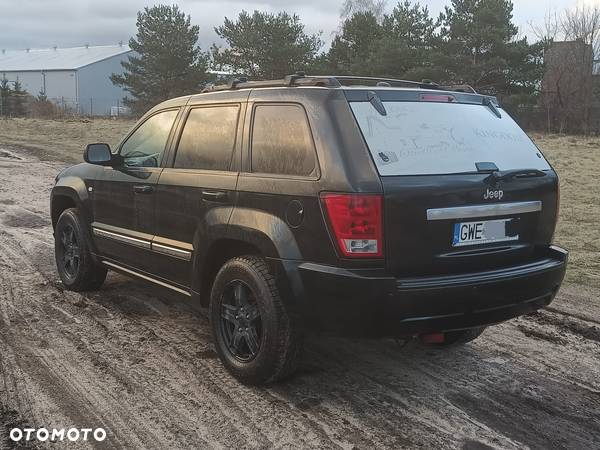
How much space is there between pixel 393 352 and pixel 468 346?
0.59 m

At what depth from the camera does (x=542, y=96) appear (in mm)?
37156

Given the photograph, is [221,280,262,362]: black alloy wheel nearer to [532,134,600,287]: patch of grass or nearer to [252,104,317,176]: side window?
[252,104,317,176]: side window

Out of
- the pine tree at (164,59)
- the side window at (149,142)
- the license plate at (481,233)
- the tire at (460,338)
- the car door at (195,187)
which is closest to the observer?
the license plate at (481,233)

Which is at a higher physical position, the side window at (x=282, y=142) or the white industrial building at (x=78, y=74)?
the white industrial building at (x=78, y=74)

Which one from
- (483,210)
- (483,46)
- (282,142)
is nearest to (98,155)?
(282,142)

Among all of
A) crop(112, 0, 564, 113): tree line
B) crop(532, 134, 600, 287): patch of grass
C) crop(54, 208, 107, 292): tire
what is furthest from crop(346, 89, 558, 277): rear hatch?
crop(112, 0, 564, 113): tree line

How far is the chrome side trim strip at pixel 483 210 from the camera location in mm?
3396

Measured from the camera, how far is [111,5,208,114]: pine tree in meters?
41.6

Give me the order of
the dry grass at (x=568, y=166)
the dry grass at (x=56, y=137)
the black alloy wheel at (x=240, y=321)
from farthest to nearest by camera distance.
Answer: the dry grass at (x=56, y=137) → the dry grass at (x=568, y=166) → the black alloy wheel at (x=240, y=321)

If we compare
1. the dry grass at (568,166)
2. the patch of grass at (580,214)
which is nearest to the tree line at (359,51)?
the dry grass at (568,166)

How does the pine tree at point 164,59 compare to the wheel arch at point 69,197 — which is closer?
the wheel arch at point 69,197

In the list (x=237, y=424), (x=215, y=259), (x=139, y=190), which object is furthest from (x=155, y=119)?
(x=237, y=424)

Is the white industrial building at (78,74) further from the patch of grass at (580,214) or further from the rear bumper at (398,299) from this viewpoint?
the rear bumper at (398,299)

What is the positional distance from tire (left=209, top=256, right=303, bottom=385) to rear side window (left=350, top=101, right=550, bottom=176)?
1010 mm
